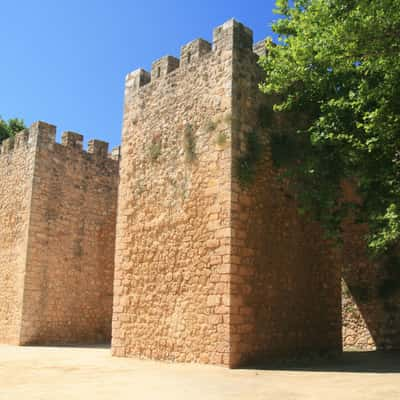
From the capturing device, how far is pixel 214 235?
30.6 ft

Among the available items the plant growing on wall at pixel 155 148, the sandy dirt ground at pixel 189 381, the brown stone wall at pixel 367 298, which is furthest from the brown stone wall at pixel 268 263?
the brown stone wall at pixel 367 298

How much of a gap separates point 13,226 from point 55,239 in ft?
4.78

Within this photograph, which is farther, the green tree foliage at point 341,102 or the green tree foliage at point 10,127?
the green tree foliage at point 10,127

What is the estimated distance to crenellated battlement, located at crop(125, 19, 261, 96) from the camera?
10031 millimetres

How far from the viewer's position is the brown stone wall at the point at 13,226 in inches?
615

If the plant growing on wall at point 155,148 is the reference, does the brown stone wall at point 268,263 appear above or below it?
below

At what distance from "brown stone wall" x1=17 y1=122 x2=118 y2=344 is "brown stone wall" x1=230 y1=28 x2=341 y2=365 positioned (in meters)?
8.53

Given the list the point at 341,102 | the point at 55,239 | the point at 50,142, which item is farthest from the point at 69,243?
the point at 341,102

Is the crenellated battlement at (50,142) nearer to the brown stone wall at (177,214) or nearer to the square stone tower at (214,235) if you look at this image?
the brown stone wall at (177,214)

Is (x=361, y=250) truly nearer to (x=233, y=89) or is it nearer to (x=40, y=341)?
(x=233, y=89)

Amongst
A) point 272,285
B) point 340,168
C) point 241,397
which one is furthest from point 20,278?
point 241,397

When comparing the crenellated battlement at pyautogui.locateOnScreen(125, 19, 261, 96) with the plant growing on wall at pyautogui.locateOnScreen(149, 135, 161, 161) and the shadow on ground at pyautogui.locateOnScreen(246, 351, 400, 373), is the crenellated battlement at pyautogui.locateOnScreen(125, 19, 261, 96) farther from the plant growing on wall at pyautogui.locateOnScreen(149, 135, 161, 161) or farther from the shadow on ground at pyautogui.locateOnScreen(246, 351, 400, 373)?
the shadow on ground at pyautogui.locateOnScreen(246, 351, 400, 373)

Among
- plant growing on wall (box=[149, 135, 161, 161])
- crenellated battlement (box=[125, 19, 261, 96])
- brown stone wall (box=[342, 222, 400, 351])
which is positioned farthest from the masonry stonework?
brown stone wall (box=[342, 222, 400, 351])

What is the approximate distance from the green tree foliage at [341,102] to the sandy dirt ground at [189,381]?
225 centimetres
